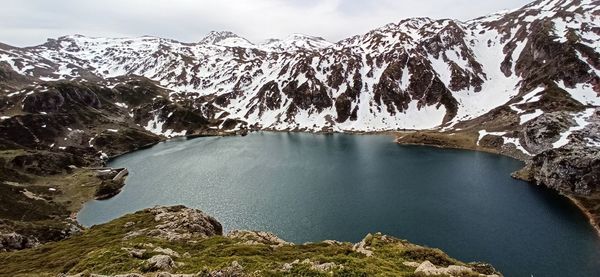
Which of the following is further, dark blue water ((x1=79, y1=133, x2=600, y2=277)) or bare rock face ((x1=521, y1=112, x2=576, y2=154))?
bare rock face ((x1=521, y1=112, x2=576, y2=154))

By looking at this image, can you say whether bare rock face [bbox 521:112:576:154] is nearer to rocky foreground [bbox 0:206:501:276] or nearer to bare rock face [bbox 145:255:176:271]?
rocky foreground [bbox 0:206:501:276]

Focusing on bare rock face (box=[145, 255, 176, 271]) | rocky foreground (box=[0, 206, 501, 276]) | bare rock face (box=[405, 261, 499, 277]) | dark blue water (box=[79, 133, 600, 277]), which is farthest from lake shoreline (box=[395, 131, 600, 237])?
bare rock face (box=[145, 255, 176, 271])

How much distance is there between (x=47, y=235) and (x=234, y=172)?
77.1 m

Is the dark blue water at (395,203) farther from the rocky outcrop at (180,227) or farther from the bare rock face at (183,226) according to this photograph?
the rocky outcrop at (180,227)

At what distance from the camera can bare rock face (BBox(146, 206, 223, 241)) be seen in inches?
2810

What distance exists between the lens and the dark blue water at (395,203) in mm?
82250

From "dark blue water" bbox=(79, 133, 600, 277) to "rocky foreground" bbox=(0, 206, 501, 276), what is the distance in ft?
96.1

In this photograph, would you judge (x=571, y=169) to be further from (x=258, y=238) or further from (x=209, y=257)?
(x=209, y=257)

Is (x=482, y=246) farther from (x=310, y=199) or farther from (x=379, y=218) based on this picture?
(x=310, y=199)

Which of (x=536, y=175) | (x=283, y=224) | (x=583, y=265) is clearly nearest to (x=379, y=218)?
(x=283, y=224)

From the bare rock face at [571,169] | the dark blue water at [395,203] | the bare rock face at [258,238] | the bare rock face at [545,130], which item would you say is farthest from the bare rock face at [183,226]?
the bare rock face at [545,130]

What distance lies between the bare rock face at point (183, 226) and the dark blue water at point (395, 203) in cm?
1743

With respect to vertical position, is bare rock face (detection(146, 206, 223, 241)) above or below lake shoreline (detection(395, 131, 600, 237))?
below

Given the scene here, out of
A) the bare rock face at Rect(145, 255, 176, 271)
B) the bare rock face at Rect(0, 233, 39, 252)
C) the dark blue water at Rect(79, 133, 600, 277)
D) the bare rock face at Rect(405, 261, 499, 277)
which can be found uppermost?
the bare rock face at Rect(405, 261, 499, 277)
